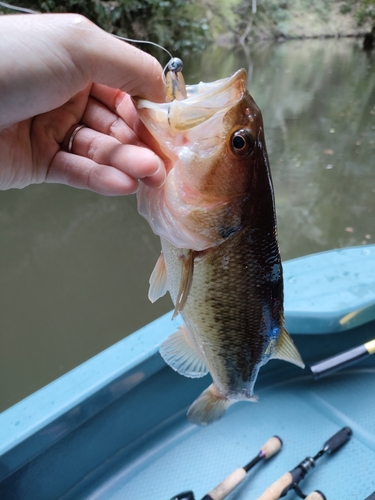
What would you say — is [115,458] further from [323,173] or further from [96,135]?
[323,173]

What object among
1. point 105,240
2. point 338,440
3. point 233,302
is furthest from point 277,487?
point 105,240

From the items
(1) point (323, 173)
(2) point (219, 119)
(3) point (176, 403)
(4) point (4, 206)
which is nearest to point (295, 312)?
(3) point (176, 403)

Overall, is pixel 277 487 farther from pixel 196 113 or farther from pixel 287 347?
pixel 196 113

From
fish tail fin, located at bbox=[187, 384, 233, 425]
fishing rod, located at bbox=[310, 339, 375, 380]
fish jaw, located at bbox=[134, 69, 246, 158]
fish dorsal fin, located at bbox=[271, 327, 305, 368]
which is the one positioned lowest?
fishing rod, located at bbox=[310, 339, 375, 380]

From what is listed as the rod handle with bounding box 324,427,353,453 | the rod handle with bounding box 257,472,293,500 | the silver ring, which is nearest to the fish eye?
the silver ring

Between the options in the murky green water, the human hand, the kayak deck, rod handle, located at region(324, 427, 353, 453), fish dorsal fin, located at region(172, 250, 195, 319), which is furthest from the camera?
the murky green water

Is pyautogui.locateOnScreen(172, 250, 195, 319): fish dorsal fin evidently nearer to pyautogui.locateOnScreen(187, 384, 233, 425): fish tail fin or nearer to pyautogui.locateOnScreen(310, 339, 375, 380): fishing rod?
pyautogui.locateOnScreen(187, 384, 233, 425): fish tail fin

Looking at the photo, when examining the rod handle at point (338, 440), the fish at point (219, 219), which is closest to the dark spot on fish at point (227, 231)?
the fish at point (219, 219)
